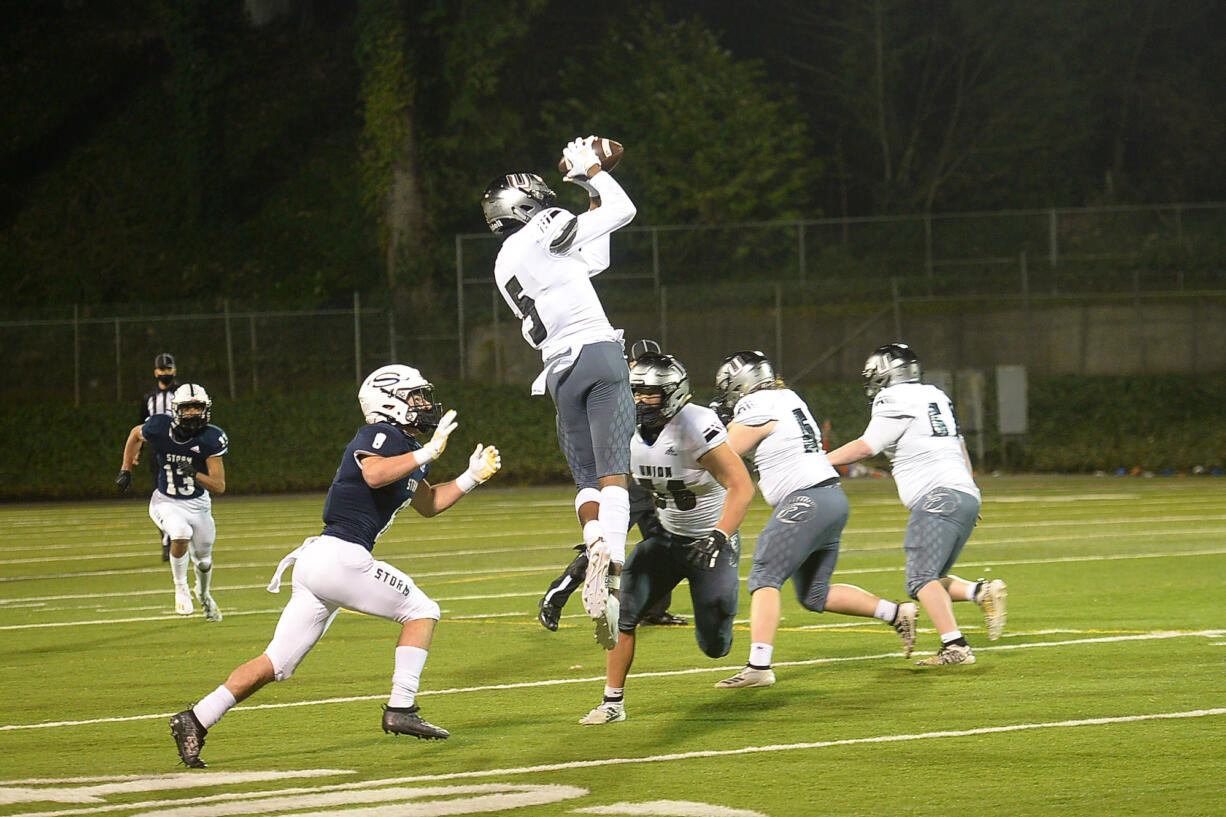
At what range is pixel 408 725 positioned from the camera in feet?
25.5

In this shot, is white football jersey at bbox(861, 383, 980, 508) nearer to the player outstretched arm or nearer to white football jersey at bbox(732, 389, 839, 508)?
white football jersey at bbox(732, 389, 839, 508)

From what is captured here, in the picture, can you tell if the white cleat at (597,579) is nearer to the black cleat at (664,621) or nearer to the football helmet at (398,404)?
the football helmet at (398,404)

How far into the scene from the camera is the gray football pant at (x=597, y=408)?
817 centimetres

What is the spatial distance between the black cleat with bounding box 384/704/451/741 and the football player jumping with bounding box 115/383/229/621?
6.63 meters

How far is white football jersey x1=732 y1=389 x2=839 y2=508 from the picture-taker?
10.0 meters

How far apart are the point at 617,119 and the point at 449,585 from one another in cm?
3000

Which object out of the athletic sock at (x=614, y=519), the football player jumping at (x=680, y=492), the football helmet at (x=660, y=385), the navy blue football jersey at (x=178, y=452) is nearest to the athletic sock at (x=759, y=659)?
the football player jumping at (x=680, y=492)

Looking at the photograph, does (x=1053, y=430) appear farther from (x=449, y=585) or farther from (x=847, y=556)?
(x=449, y=585)

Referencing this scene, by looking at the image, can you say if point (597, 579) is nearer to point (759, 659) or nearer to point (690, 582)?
point (690, 582)

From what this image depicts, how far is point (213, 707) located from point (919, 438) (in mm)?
4993

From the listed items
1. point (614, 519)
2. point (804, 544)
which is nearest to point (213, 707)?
point (614, 519)

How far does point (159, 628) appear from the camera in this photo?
43.9 feet

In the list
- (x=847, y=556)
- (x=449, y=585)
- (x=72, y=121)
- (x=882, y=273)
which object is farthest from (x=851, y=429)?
(x=72, y=121)

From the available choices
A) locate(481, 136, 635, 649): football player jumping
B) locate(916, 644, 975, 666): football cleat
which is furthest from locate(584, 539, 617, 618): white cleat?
locate(916, 644, 975, 666): football cleat
